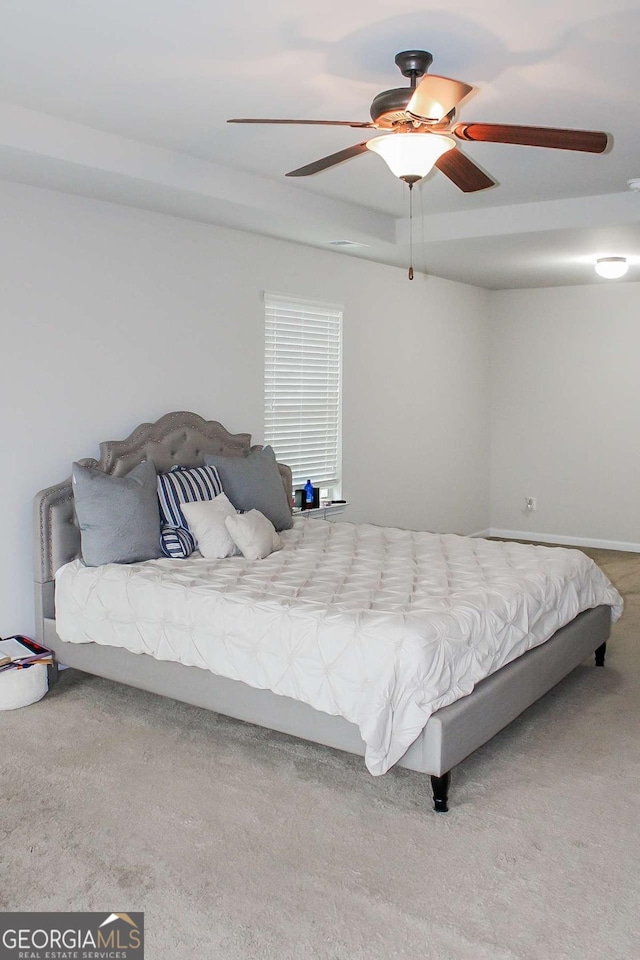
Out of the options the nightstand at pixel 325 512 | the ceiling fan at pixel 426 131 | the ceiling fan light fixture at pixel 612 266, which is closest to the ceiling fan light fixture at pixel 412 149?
the ceiling fan at pixel 426 131

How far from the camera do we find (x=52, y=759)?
3.35 meters

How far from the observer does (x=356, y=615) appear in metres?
3.17

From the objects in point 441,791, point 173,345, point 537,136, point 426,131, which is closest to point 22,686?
point 441,791

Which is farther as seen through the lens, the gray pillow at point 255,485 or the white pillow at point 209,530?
the gray pillow at point 255,485

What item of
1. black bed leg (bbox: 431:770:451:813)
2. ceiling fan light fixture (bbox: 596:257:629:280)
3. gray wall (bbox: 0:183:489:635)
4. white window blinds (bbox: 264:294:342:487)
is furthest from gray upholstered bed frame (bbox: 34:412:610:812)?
ceiling fan light fixture (bbox: 596:257:629:280)

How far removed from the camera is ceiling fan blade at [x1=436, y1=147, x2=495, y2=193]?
3059 millimetres

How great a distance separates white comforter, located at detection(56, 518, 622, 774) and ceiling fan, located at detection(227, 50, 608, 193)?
5.37ft

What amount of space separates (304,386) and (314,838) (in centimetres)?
365

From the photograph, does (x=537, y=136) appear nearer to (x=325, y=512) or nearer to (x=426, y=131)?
(x=426, y=131)

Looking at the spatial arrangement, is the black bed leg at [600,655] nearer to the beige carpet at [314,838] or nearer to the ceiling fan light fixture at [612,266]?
the beige carpet at [314,838]

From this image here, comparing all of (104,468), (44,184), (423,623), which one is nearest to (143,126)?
(44,184)

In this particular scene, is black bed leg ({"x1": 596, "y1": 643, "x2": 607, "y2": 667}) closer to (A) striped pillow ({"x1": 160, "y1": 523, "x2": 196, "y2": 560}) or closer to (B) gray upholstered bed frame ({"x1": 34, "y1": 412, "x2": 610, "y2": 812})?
(B) gray upholstered bed frame ({"x1": 34, "y1": 412, "x2": 610, "y2": 812})

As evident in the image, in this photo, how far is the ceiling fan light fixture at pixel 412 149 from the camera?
9.54 ft

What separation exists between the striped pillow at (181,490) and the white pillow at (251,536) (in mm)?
241
